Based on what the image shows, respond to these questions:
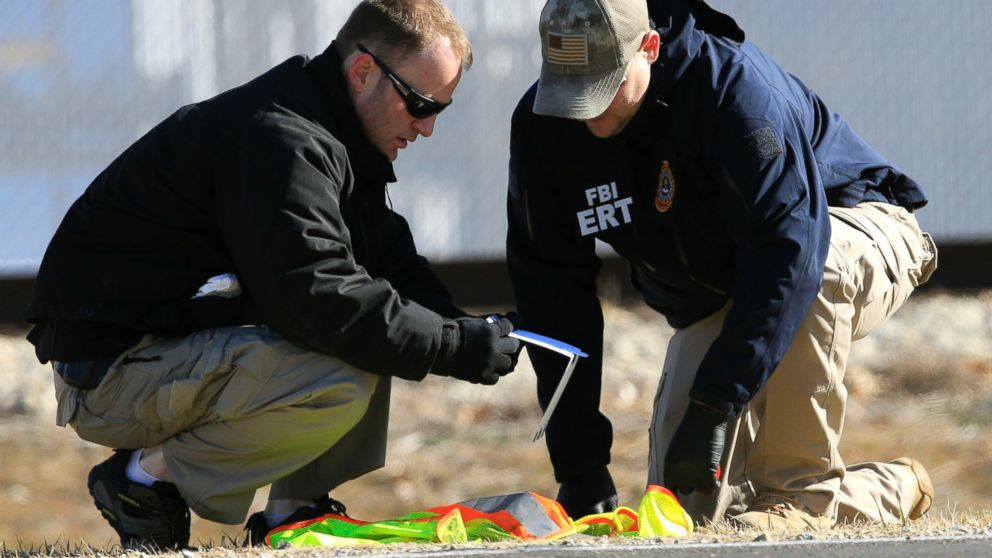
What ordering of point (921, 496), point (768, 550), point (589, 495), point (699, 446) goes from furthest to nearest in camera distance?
point (921, 496)
point (589, 495)
point (699, 446)
point (768, 550)

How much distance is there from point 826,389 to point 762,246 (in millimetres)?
540

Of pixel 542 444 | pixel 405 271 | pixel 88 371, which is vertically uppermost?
pixel 405 271

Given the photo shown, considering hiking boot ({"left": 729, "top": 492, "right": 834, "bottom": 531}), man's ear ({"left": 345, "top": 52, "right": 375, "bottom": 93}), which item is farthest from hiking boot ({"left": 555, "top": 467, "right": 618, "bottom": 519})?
man's ear ({"left": 345, "top": 52, "right": 375, "bottom": 93})

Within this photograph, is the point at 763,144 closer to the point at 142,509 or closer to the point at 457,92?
the point at 142,509

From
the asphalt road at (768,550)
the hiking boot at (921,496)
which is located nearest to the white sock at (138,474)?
the asphalt road at (768,550)

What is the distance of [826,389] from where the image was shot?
3.58 meters

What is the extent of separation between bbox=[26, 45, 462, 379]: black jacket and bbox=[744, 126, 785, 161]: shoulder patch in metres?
0.83

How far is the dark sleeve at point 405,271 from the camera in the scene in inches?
142

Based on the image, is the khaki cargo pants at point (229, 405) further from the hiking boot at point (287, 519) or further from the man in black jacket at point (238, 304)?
the hiking boot at point (287, 519)

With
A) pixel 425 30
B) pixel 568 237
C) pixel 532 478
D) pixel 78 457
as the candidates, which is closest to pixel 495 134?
pixel 532 478

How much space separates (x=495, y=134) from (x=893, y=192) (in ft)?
10.8

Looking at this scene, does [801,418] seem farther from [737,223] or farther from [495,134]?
[495,134]

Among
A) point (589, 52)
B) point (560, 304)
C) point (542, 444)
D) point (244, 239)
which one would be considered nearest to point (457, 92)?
point (542, 444)

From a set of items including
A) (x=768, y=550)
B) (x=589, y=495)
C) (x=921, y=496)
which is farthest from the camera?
(x=921, y=496)
